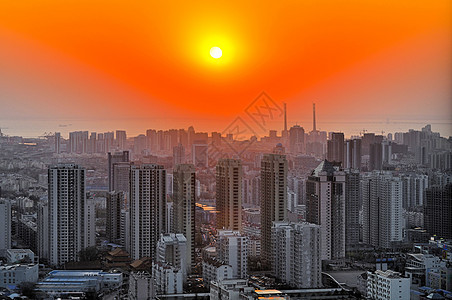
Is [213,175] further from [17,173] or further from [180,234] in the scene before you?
[17,173]

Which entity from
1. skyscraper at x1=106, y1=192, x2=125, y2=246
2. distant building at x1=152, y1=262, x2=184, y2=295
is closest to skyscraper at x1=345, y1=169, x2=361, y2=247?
distant building at x1=152, y1=262, x2=184, y2=295

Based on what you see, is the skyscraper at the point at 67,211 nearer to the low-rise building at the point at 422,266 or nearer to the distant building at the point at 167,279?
the distant building at the point at 167,279

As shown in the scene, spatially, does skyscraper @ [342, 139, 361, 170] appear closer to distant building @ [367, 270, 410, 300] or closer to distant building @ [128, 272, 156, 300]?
distant building @ [367, 270, 410, 300]

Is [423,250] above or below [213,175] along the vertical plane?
below

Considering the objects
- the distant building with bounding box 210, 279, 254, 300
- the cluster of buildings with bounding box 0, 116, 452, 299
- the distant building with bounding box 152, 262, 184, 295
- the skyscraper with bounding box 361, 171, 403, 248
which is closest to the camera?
the distant building with bounding box 210, 279, 254, 300

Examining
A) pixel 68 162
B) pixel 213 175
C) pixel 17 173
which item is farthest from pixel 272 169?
pixel 17 173

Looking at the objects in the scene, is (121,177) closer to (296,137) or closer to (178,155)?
(178,155)
